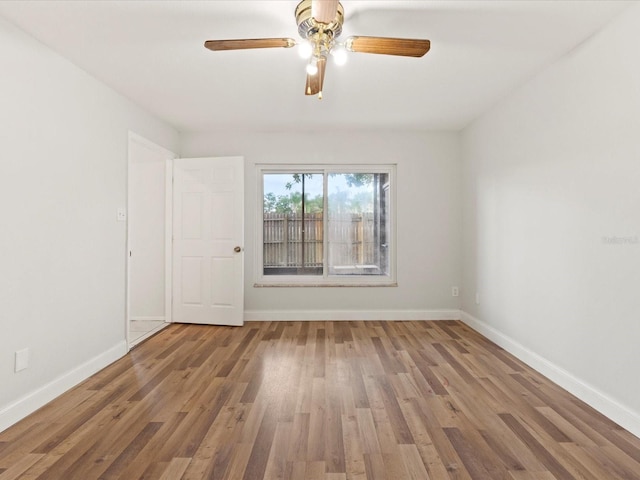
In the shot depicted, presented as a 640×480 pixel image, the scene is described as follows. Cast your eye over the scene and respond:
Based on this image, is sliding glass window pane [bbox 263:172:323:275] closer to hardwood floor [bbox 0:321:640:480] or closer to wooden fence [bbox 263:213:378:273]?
wooden fence [bbox 263:213:378:273]

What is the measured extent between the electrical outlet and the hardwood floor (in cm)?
32

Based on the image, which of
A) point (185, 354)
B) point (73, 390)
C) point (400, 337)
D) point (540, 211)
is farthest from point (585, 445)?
point (73, 390)

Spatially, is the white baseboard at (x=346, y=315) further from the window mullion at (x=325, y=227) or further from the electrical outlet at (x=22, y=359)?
the electrical outlet at (x=22, y=359)

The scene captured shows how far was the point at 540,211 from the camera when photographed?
9.46 ft

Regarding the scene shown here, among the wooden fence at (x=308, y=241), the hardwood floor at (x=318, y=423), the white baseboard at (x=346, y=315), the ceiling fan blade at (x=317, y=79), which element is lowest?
the hardwood floor at (x=318, y=423)

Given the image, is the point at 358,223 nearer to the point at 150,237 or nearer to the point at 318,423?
the point at 150,237

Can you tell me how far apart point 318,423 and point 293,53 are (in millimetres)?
2556

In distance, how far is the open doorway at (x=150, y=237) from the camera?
434 cm

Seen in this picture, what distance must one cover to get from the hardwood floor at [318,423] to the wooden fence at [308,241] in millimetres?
1542

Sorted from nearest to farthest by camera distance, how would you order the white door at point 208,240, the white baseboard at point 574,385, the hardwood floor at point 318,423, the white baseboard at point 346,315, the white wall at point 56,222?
the hardwood floor at point 318,423 → the white baseboard at point 574,385 → the white wall at point 56,222 → the white door at point 208,240 → the white baseboard at point 346,315

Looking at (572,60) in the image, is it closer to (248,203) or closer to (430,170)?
(430,170)

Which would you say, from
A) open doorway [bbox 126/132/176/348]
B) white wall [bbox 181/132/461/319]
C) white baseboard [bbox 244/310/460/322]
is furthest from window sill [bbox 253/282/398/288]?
open doorway [bbox 126/132/176/348]

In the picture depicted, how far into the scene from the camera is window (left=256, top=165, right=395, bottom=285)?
462 centimetres

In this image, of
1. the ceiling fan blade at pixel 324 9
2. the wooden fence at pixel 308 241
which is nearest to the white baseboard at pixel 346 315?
the wooden fence at pixel 308 241
